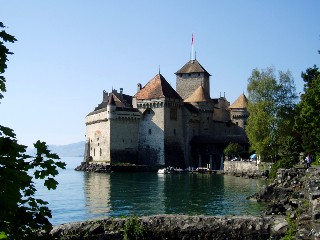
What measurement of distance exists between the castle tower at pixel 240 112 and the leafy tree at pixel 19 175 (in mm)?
74972

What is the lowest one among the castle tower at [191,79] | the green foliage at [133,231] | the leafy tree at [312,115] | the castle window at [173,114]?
the green foliage at [133,231]

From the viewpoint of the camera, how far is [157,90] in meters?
69.1

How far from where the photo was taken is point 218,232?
37.1ft

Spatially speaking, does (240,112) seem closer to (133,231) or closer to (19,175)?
(133,231)

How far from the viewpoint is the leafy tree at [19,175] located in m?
4.24

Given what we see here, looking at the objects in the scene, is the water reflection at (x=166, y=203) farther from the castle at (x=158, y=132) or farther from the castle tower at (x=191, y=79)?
the castle tower at (x=191, y=79)

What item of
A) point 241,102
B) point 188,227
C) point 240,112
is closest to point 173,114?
point 240,112

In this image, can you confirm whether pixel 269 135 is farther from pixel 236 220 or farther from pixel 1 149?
pixel 1 149

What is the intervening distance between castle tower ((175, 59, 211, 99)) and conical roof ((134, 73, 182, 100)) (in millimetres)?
12136

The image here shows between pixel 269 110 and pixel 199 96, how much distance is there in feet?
97.8

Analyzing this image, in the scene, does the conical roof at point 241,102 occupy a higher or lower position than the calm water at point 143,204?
higher

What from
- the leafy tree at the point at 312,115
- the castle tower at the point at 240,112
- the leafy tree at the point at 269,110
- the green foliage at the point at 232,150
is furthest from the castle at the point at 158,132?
the leafy tree at the point at 312,115

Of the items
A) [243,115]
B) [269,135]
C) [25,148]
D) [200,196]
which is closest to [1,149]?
[25,148]

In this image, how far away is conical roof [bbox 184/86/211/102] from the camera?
2983 inches
